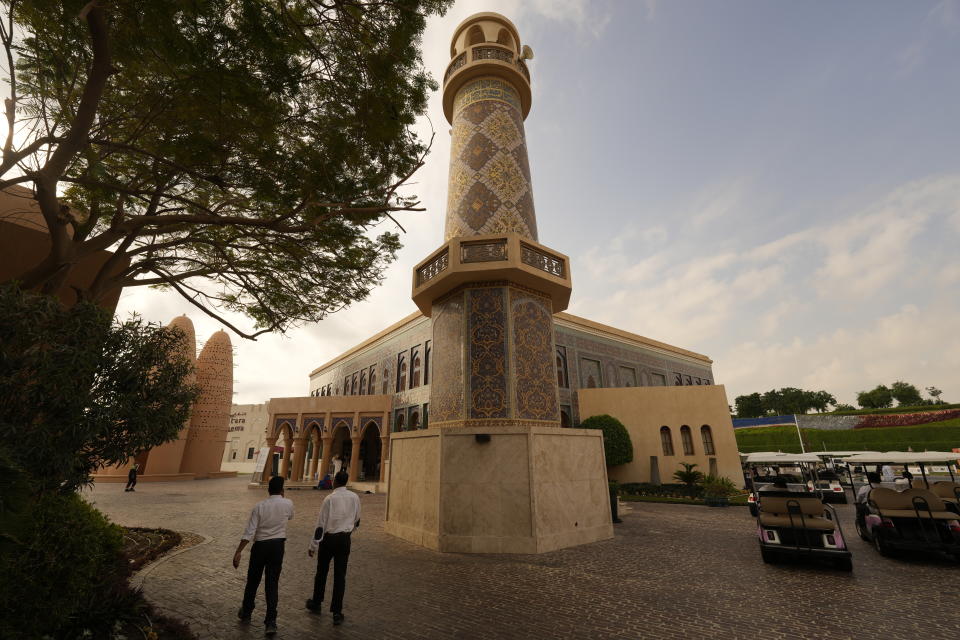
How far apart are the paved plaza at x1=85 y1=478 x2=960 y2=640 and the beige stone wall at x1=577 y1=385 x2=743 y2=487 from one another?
11530mm

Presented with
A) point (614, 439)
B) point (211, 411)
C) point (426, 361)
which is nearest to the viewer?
point (614, 439)

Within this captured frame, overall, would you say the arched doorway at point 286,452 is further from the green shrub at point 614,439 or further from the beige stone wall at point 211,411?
the green shrub at point 614,439

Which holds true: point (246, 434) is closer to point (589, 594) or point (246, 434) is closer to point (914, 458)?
point (589, 594)

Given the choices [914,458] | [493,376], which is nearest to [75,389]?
[493,376]

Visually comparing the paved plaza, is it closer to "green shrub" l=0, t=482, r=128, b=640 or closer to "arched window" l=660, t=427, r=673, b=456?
"green shrub" l=0, t=482, r=128, b=640

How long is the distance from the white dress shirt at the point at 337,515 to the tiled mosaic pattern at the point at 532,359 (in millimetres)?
4118

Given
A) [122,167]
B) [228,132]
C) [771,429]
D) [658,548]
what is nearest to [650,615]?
[658,548]

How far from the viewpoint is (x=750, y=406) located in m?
71.4

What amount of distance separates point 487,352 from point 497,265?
5.57ft

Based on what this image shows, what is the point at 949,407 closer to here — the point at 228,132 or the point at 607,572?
the point at 607,572

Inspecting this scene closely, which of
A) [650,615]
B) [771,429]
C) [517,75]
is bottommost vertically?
[650,615]

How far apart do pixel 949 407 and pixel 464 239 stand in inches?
1988

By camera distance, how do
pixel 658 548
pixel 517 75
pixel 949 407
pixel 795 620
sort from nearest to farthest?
pixel 795 620, pixel 658 548, pixel 517 75, pixel 949 407

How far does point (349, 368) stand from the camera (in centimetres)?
2983
